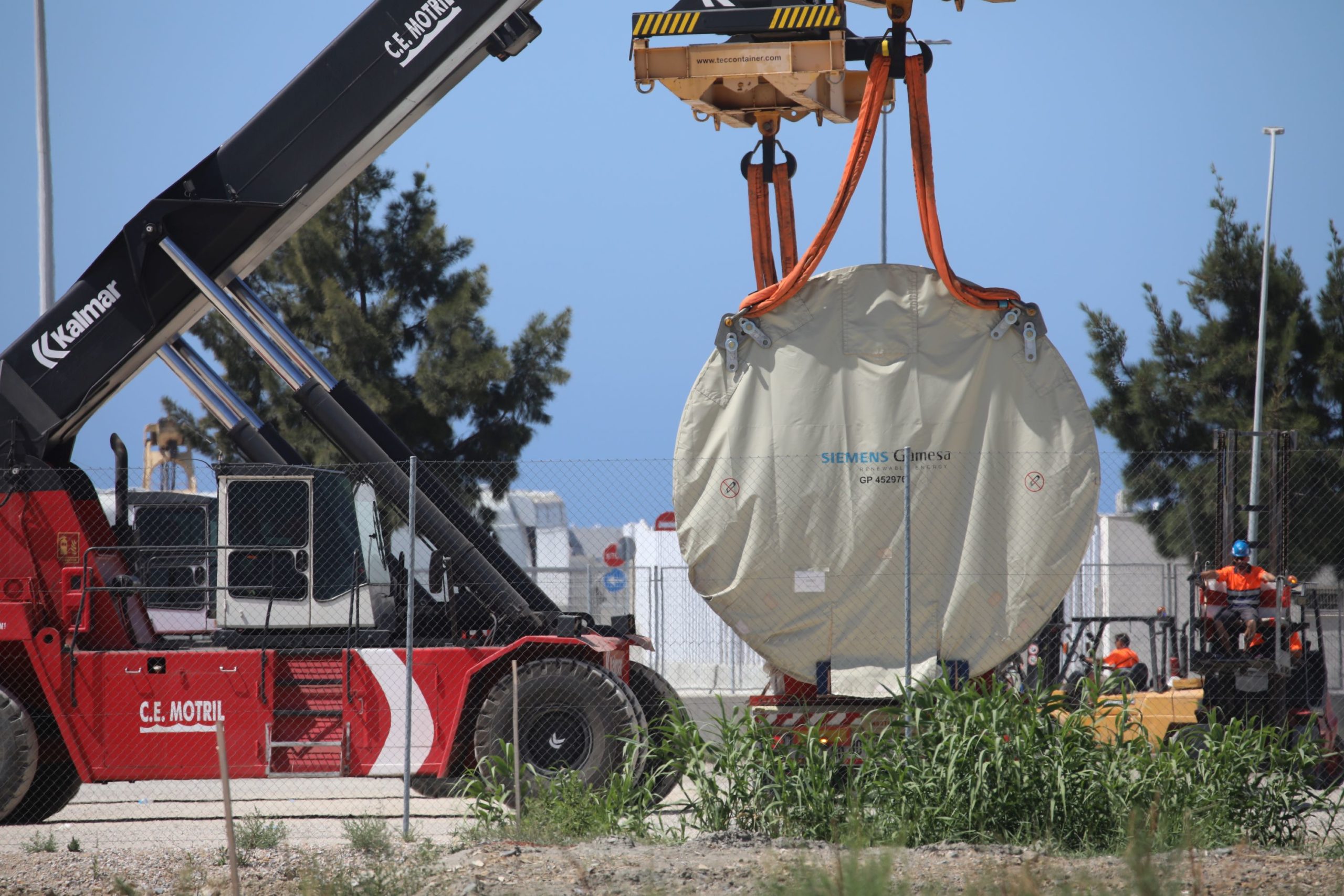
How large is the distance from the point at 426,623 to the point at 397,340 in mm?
10436

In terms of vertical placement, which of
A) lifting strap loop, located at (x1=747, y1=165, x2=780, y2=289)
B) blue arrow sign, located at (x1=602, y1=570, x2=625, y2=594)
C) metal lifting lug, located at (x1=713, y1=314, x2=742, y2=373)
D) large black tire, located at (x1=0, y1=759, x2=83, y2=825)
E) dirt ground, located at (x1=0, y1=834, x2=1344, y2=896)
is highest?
lifting strap loop, located at (x1=747, y1=165, x2=780, y2=289)

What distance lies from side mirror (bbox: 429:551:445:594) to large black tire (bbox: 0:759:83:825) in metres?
3.08

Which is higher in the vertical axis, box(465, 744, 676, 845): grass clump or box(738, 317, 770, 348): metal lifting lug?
box(738, 317, 770, 348): metal lifting lug

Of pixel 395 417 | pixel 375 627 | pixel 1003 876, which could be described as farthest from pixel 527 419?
pixel 1003 876

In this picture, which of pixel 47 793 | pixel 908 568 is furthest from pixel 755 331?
pixel 47 793

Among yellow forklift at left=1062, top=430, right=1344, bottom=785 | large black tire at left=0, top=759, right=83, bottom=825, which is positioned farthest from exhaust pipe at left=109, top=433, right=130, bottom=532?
yellow forklift at left=1062, top=430, right=1344, bottom=785

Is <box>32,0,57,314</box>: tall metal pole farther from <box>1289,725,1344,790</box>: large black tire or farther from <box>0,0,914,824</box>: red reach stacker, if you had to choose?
<box>1289,725,1344,790</box>: large black tire

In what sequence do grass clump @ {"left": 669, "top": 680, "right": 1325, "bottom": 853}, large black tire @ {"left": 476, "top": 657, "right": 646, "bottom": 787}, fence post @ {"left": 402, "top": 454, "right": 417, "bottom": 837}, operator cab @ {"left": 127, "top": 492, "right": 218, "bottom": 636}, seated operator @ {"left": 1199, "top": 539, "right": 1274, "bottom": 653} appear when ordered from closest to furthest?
grass clump @ {"left": 669, "top": 680, "right": 1325, "bottom": 853} → fence post @ {"left": 402, "top": 454, "right": 417, "bottom": 837} → large black tire @ {"left": 476, "top": 657, "right": 646, "bottom": 787} → operator cab @ {"left": 127, "top": 492, "right": 218, "bottom": 636} → seated operator @ {"left": 1199, "top": 539, "right": 1274, "bottom": 653}

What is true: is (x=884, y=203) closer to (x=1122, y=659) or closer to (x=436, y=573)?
(x=1122, y=659)

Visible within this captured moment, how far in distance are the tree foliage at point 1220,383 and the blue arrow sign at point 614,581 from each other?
857 centimetres

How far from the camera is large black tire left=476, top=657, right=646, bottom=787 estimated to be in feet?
33.1

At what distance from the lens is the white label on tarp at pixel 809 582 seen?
934cm

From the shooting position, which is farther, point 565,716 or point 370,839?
point 565,716

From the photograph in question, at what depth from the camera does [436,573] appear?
1109 cm
